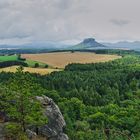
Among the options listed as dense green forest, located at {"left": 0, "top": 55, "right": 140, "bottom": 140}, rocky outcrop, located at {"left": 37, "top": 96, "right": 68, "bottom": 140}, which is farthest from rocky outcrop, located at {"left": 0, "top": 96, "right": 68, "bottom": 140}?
dense green forest, located at {"left": 0, "top": 55, "right": 140, "bottom": 140}

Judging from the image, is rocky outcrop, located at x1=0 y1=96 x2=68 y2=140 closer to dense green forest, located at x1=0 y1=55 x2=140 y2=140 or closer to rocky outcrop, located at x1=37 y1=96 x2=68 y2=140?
rocky outcrop, located at x1=37 y1=96 x2=68 y2=140

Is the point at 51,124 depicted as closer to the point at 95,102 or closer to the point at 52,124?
the point at 52,124

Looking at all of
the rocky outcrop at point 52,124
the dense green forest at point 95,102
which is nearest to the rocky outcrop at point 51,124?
the rocky outcrop at point 52,124

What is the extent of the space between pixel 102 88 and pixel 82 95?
19.0 m

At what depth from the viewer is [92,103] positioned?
506 ft

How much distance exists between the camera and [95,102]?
6053 inches

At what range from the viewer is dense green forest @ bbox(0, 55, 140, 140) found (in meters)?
99.1

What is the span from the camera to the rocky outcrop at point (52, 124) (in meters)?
63.6

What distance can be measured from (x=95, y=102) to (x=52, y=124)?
292ft

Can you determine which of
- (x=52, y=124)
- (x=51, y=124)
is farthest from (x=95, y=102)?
(x=51, y=124)

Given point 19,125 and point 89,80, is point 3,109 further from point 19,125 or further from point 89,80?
point 89,80

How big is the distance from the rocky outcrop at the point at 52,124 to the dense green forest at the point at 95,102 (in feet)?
19.3

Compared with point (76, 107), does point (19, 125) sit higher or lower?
higher

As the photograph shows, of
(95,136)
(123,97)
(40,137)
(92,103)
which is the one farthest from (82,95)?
(40,137)
